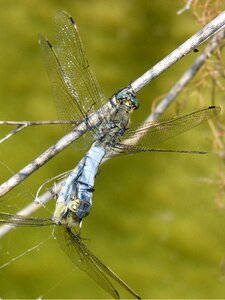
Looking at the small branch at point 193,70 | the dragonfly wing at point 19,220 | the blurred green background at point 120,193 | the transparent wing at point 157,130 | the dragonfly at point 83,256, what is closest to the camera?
the dragonfly wing at point 19,220

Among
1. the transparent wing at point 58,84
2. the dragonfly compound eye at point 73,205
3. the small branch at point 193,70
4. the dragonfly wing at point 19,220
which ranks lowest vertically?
the dragonfly wing at point 19,220

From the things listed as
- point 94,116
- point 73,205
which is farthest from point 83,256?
point 94,116

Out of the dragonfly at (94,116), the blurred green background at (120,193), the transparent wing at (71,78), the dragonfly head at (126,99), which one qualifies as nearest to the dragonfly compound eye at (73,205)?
the dragonfly at (94,116)

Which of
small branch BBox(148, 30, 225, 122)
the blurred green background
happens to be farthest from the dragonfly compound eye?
the blurred green background

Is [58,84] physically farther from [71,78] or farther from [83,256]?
[83,256]

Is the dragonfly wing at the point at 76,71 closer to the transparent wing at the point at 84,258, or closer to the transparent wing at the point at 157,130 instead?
the transparent wing at the point at 157,130

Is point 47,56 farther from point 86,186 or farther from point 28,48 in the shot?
point 28,48

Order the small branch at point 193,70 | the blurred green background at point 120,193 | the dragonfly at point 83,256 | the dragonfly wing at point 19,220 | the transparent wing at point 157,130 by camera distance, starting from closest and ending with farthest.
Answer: the dragonfly wing at point 19,220 < the dragonfly at point 83,256 < the transparent wing at point 157,130 < the small branch at point 193,70 < the blurred green background at point 120,193

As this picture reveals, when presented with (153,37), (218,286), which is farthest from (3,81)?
(218,286)
